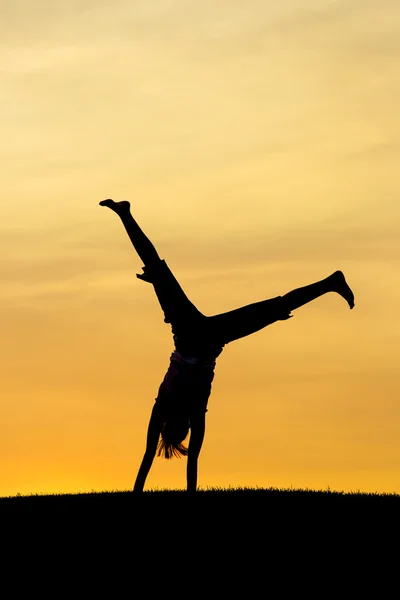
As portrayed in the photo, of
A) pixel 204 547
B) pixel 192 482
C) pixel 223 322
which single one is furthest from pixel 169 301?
pixel 204 547

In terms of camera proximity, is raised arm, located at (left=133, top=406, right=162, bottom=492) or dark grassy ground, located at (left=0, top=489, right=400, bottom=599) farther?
raised arm, located at (left=133, top=406, right=162, bottom=492)

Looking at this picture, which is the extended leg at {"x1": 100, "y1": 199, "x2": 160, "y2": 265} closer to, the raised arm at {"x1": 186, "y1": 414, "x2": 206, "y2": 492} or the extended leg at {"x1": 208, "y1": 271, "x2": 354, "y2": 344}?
the extended leg at {"x1": 208, "y1": 271, "x2": 354, "y2": 344}

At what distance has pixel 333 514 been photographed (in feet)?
70.4

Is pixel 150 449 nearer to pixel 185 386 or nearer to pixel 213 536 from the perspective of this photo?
pixel 185 386

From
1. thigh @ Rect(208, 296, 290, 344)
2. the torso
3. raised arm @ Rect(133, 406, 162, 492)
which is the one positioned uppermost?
thigh @ Rect(208, 296, 290, 344)

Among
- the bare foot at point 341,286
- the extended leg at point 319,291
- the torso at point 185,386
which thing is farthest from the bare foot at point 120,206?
the bare foot at point 341,286

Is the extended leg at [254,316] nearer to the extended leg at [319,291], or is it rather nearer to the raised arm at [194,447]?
the extended leg at [319,291]

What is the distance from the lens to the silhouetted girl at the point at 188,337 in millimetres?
22062

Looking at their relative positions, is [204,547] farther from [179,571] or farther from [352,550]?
[352,550]

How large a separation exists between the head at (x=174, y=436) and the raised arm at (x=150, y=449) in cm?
22

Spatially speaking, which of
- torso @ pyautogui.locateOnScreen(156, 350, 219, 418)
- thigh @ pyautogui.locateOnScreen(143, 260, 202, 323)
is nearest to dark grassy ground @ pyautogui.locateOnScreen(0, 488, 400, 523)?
torso @ pyautogui.locateOnScreen(156, 350, 219, 418)

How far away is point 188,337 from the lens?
22.1 meters

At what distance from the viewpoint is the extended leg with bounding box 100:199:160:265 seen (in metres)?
22.0

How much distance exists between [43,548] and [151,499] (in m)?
2.75
